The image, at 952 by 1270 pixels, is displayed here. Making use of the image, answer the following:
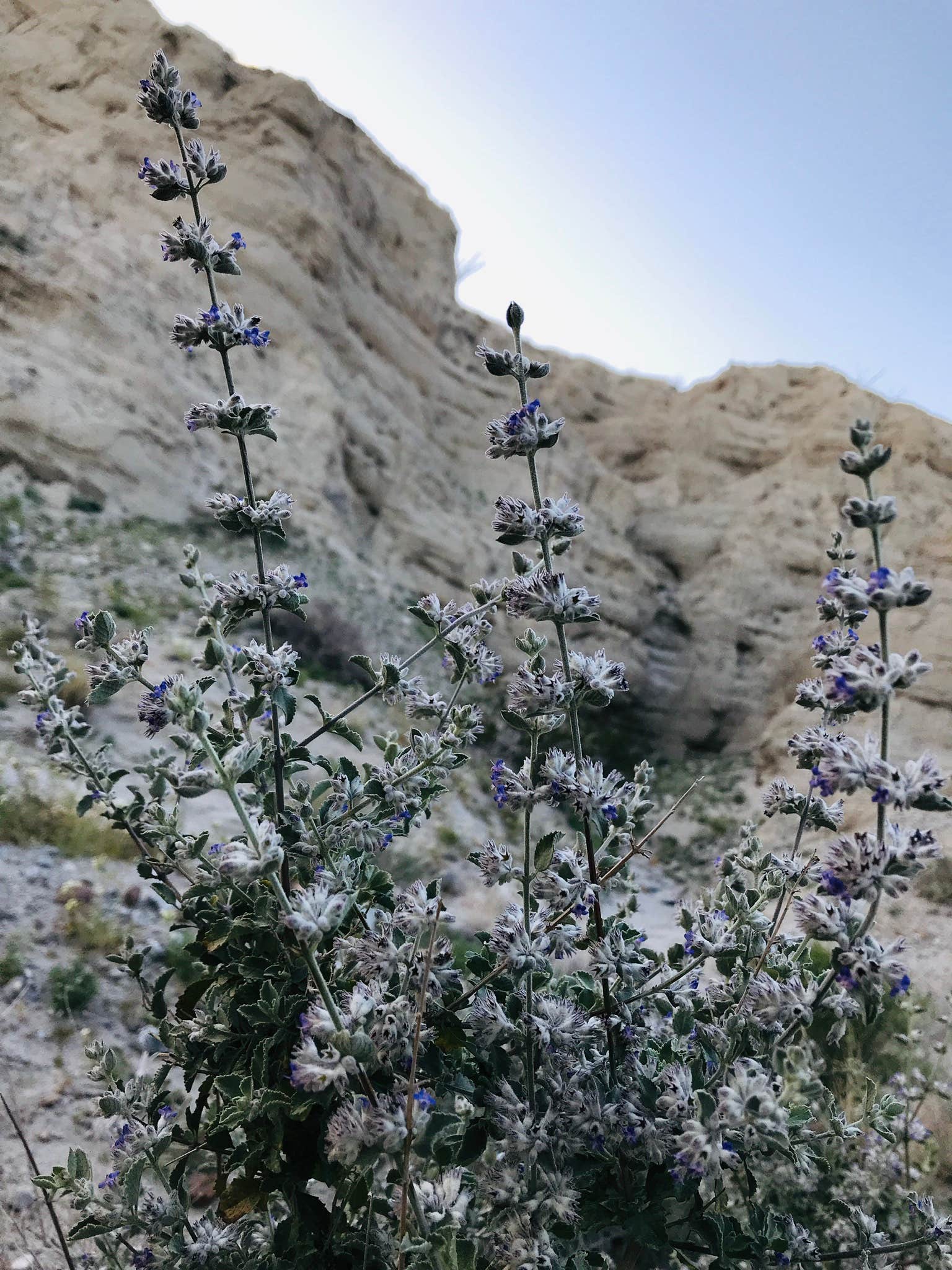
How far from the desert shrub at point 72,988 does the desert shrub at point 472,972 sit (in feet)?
7.04

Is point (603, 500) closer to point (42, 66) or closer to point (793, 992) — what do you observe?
point (42, 66)

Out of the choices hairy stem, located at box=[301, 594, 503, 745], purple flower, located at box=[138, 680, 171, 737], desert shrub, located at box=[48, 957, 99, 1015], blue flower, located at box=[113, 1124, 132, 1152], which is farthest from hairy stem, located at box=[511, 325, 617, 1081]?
desert shrub, located at box=[48, 957, 99, 1015]

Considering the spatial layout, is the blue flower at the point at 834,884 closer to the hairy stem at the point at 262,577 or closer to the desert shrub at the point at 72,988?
the hairy stem at the point at 262,577

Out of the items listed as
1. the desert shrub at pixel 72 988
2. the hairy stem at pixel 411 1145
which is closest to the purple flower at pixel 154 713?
the hairy stem at pixel 411 1145

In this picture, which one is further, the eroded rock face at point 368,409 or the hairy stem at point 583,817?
the eroded rock face at point 368,409

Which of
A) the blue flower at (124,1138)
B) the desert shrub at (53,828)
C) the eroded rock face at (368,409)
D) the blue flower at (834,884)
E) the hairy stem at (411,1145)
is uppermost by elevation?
the eroded rock face at (368,409)

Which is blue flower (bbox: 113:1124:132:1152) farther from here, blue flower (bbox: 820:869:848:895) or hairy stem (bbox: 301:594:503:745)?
blue flower (bbox: 820:869:848:895)

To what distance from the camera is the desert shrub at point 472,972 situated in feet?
3.13

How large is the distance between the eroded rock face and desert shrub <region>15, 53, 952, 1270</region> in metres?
7.71

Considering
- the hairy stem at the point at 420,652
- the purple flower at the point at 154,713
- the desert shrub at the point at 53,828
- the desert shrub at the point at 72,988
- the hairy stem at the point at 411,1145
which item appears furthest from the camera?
the desert shrub at the point at 53,828

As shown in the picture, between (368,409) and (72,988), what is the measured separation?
368 inches

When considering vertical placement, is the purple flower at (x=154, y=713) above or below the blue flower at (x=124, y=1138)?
above

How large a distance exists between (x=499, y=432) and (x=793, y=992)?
0.98 meters

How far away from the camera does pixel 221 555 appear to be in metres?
8.39
